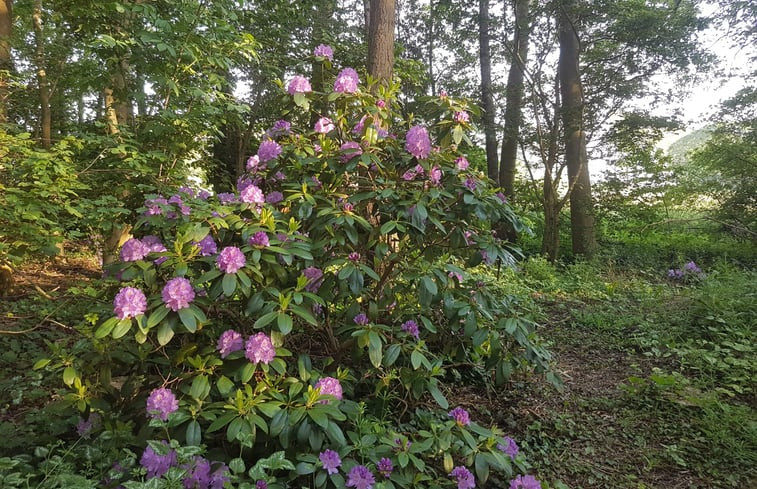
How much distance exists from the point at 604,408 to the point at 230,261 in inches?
90.5

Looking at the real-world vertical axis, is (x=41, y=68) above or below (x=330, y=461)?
above

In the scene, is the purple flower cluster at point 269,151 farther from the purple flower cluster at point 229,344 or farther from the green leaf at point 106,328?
the green leaf at point 106,328

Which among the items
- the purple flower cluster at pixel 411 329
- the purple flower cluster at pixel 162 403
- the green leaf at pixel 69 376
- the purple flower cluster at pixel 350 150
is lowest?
the purple flower cluster at pixel 162 403

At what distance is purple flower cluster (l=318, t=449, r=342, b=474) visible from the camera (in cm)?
131

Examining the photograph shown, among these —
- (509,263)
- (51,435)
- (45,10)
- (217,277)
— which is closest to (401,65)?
(45,10)

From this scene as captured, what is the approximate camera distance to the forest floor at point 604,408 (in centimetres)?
185

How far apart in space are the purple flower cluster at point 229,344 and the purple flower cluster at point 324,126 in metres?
1.07

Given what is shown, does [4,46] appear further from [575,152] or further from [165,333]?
[575,152]

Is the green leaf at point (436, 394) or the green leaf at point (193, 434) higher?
the green leaf at point (193, 434)

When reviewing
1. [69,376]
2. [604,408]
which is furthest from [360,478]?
[604,408]

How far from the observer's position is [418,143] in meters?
1.84

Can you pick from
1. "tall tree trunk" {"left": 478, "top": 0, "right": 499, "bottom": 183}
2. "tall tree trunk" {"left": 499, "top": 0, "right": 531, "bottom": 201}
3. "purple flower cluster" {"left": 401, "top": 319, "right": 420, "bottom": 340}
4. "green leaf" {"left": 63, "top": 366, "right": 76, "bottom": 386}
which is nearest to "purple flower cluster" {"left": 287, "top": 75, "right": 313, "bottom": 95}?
"purple flower cluster" {"left": 401, "top": 319, "right": 420, "bottom": 340}

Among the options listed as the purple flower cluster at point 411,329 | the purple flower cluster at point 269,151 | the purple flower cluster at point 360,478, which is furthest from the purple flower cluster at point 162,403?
the purple flower cluster at point 269,151

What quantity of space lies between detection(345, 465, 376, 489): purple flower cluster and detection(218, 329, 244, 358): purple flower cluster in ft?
1.90
